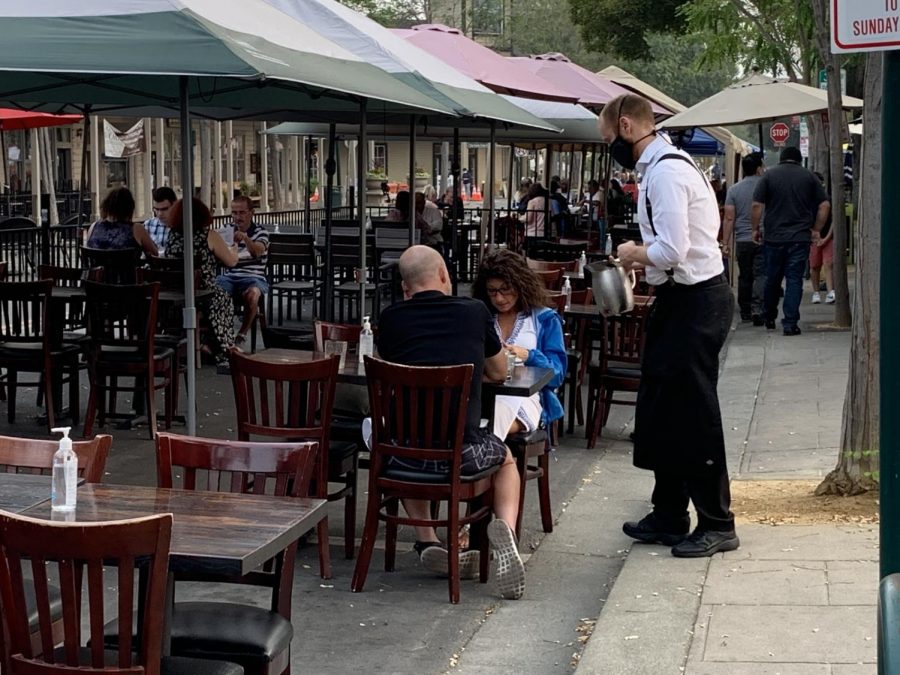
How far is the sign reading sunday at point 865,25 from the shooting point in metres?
4.11

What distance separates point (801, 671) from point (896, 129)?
2.00 meters

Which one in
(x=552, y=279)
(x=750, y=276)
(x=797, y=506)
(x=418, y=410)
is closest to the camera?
(x=418, y=410)

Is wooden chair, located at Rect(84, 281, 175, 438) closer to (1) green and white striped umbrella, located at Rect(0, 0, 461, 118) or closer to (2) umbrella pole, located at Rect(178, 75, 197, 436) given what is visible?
(2) umbrella pole, located at Rect(178, 75, 197, 436)

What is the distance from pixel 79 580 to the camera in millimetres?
3727

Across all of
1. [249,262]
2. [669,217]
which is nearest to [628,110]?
[669,217]

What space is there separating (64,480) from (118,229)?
29.9ft

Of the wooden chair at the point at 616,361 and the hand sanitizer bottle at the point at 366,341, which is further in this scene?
the wooden chair at the point at 616,361

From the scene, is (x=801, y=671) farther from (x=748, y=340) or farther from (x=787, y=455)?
(x=748, y=340)

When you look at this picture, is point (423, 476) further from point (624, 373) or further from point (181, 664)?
point (624, 373)

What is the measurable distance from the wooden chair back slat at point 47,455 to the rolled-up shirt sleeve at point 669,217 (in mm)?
2836

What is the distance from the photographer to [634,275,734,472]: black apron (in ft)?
22.1

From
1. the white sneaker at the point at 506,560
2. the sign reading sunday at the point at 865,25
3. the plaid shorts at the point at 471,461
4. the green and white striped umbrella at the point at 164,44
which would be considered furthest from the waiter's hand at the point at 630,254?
the sign reading sunday at the point at 865,25

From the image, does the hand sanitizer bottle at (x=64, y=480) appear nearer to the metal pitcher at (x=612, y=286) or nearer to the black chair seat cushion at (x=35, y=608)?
the black chair seat cushion at (x=35, y=608)

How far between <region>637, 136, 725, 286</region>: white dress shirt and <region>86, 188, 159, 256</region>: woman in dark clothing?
24.1ft
